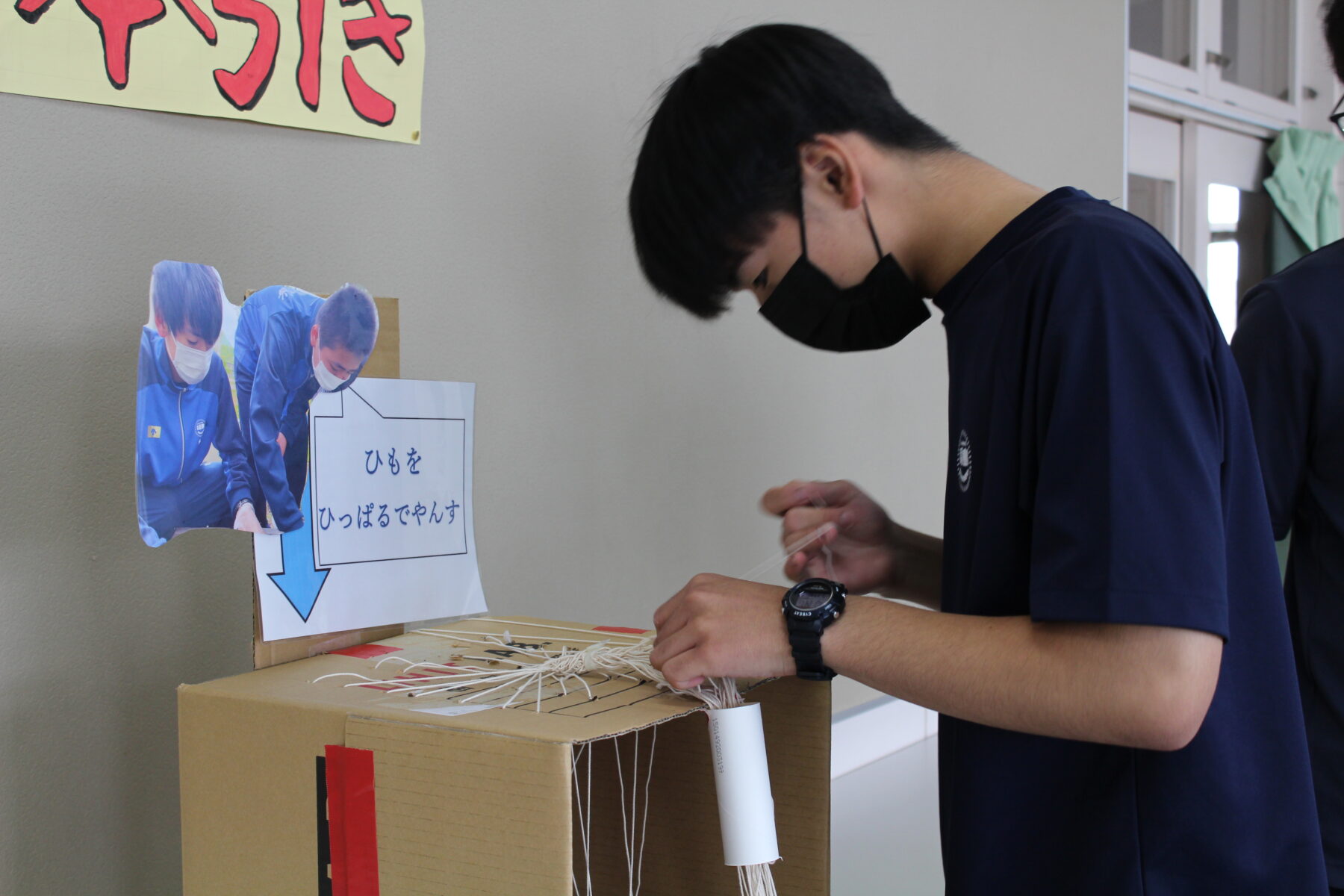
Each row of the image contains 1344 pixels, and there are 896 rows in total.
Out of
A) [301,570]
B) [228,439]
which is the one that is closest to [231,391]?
[228,439]

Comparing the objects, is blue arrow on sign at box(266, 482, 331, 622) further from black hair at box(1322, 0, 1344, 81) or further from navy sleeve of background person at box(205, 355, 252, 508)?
black hair at box(1322, 0, 1344, 81)

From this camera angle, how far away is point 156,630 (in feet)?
2.68

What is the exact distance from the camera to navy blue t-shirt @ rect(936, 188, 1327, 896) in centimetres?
51

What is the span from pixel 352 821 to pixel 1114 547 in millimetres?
432

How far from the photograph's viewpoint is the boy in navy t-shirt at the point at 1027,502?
52cm

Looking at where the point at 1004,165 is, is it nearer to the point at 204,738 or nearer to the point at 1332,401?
the point at 1332,401

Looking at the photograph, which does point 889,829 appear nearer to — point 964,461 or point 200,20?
point 964,461

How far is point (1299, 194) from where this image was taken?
2.67 m

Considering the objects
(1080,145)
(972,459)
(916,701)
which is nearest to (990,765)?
(916,701)

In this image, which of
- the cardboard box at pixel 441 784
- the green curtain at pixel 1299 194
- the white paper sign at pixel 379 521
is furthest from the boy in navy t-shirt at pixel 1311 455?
the green curtain at pixel 1299 194

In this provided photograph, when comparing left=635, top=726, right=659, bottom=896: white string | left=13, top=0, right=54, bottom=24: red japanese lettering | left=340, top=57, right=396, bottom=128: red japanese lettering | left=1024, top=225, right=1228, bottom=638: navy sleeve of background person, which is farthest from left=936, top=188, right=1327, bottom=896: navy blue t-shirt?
left=13, top=0, right=54, bottom=24: red japanese lettering

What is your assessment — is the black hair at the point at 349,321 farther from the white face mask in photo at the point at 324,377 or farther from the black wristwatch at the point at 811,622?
the black wristwatch at the point at 811,622

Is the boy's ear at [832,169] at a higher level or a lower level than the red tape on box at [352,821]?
higher

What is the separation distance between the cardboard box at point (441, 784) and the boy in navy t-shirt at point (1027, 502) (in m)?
0.10
